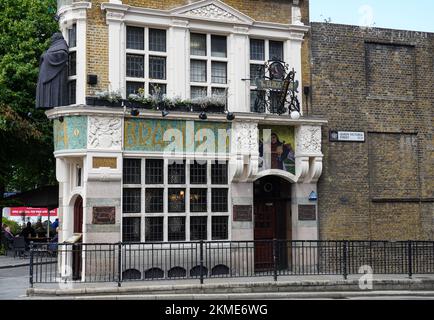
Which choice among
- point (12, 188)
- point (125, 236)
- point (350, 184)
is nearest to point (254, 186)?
point (350, 184)

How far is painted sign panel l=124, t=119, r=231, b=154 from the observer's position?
676 inches

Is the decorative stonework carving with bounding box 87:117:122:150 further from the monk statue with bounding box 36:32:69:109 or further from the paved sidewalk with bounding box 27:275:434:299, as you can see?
the paved sidewalk with bounding box 27:275:434:299

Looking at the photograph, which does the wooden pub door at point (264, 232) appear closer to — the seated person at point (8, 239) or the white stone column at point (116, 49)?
the white stone column at point (116, 49)

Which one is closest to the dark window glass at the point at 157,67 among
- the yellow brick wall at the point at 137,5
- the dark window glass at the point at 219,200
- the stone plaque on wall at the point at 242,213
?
the yellow brick wall at the point at 137,5

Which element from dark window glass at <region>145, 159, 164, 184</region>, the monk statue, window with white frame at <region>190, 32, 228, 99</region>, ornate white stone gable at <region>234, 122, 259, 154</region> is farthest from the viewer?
window with white frame at <region>190, 32, 228, 99</region>

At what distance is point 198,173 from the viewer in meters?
18.1

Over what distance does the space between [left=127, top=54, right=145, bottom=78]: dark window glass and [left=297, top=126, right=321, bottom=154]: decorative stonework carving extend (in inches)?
196

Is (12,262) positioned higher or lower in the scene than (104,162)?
lower

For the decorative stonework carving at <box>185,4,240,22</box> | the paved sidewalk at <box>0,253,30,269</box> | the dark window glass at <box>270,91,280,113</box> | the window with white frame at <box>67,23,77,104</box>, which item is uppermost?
the decorative stonework carving at <box>185,4,240,22</box>

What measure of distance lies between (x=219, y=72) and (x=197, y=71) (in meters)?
0.70

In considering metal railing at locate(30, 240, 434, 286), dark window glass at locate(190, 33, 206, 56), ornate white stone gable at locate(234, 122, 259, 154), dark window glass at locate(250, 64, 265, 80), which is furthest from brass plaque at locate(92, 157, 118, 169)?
dark window glass at locate(250, 64, 265, 80)

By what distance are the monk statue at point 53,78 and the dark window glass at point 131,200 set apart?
2.99m

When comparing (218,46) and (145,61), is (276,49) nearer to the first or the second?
(218,46)

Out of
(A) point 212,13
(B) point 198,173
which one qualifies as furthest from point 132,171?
(A) point 212,13
